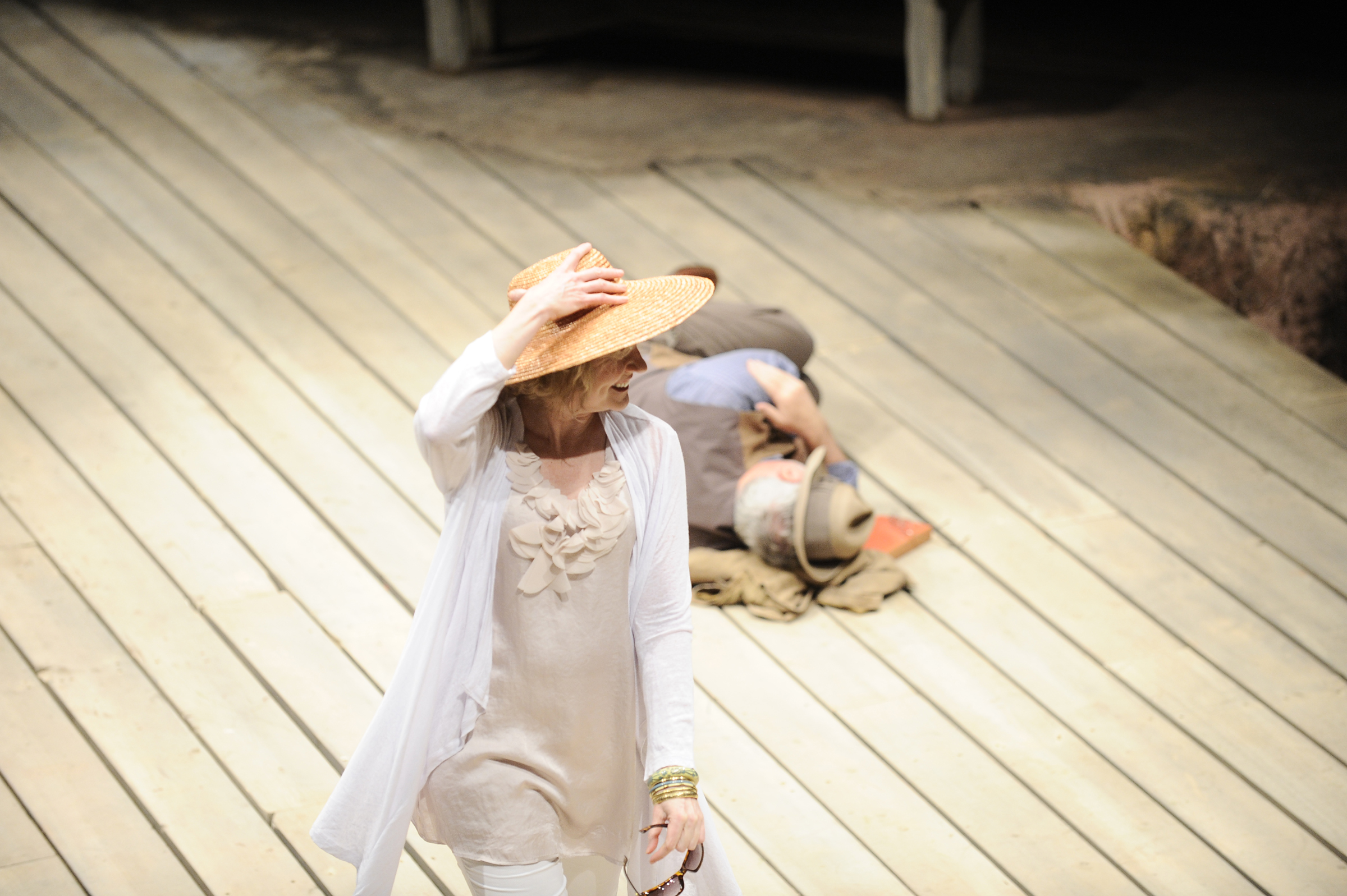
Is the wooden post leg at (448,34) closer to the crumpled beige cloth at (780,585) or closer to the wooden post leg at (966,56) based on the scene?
the wooden post leg at (966,56)

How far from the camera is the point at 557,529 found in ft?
5.89

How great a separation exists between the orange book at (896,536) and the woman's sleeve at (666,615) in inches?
57.7

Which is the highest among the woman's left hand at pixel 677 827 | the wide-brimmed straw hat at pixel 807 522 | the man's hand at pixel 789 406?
the woman's left hand at pixel 677 827

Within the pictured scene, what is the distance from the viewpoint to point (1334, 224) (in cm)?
432

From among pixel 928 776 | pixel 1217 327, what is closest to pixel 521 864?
pixel 928 776

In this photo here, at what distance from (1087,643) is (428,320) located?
1.99 m

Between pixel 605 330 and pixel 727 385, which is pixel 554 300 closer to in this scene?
pixel 605 330

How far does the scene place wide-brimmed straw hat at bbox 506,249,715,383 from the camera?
1707 mm

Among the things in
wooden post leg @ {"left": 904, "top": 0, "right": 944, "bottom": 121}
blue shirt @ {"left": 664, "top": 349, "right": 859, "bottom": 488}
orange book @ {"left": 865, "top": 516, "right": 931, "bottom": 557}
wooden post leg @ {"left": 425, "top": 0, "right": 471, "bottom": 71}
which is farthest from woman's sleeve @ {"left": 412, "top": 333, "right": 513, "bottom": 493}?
wooden post leg @ {"left": 425, "top": 0, "right": 471, "bottom": 71}

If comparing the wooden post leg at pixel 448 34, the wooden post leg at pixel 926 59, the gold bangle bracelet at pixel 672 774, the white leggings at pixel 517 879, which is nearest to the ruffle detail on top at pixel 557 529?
the gold bangle bracelet at pixel 672 774

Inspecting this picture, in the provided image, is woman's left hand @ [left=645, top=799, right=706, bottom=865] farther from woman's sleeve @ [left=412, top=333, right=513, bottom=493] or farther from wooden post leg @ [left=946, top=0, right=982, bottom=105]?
wooden post leg @ [left=946, top=0, right=982, bottom=105]

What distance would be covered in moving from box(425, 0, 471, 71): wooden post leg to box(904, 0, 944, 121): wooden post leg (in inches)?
66.3

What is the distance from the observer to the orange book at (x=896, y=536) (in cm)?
329

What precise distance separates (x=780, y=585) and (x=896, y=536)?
1.18ft
